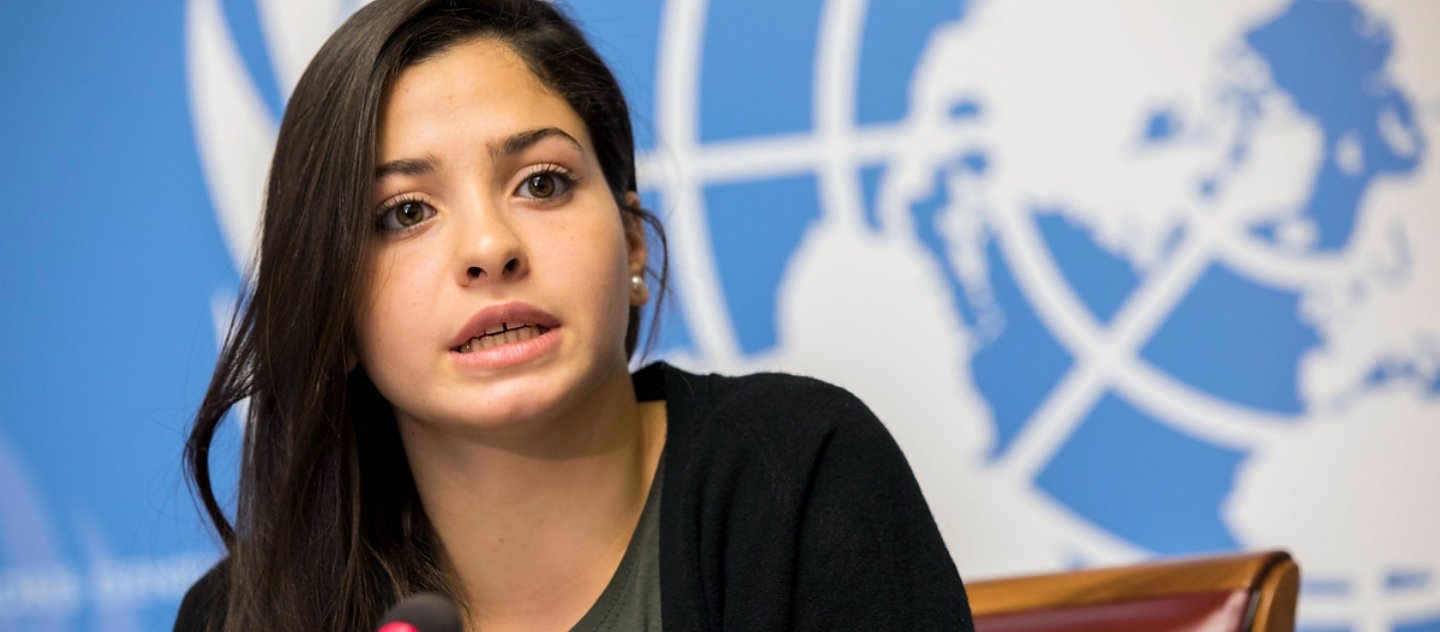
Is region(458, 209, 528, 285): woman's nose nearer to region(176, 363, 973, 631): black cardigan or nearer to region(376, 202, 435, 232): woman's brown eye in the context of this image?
region(376, 202, 435, 232): woman's brown eye

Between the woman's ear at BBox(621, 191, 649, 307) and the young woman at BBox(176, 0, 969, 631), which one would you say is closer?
the young woman at BBox(176, 0, 969, 631)

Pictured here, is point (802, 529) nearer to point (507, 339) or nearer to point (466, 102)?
point (507, 339)

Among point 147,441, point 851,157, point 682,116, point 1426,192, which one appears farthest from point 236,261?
point 1426,192

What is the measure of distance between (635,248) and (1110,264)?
86 centimetres

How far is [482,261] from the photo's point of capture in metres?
1.21

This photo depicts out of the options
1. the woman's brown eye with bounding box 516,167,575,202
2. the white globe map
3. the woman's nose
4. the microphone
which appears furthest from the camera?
the white globe map

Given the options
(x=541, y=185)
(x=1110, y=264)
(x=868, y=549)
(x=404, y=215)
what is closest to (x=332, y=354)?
(x=404, y=215)

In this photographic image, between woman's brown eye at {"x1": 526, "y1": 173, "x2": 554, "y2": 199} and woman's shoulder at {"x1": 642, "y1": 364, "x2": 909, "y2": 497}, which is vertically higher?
woman's brown eye at {"x1": 526, "y1": 173, "x2": 554, "y2": 199}

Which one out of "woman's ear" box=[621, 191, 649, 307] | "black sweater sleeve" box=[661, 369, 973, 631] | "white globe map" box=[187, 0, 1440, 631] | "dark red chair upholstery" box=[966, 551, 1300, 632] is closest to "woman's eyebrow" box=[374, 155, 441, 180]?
"woman's ear" box=[621, 191, 649, 307]

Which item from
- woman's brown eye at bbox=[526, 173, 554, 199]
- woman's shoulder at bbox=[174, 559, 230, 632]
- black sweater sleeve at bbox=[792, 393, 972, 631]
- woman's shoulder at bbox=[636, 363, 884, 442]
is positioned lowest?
black sweater sleeve at bbox=[792, 393, 972, 631]

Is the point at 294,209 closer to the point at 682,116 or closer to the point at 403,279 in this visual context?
the point at 403,279

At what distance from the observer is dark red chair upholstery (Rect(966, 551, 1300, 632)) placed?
1261mm

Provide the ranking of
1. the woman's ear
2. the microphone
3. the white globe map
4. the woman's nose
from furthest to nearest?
1. the white globe map
2. the woman's ear
3. the woman's nose
4. the microphone

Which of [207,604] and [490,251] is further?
[207,604]
